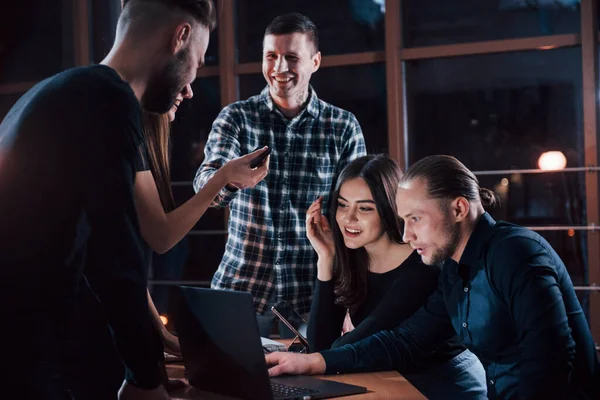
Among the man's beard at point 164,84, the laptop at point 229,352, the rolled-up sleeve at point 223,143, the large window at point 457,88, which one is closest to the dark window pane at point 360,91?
the large window at point 457,88

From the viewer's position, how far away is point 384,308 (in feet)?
6.91

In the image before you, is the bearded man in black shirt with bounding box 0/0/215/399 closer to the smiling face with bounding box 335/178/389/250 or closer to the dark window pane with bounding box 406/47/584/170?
the smiling face with bounding box 335/178/389/250

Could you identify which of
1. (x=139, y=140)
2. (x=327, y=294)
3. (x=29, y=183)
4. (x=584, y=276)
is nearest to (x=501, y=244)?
(x=327, y=294)

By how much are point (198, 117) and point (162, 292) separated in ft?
4.04

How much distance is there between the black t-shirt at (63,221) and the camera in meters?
0.99

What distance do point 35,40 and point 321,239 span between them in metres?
4.00

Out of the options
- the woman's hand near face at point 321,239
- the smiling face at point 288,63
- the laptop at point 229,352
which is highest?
the smiling face at point 288,63

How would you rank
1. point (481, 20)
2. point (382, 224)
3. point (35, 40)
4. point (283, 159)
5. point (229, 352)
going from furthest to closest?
point (35, 40) → point (481, 20) → point (283, 159) → point (382, 224) → point (229, 352)

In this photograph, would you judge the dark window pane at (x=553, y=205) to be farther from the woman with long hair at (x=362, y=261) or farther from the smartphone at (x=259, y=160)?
the smartphone at (x=259, y=160)

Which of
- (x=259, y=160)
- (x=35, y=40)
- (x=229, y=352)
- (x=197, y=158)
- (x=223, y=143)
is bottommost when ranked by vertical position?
(x=229, y=352)

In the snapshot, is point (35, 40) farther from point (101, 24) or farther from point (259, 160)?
point (259, 160)

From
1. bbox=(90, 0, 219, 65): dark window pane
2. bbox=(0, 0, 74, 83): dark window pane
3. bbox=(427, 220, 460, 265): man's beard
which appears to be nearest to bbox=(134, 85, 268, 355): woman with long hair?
bbox=(427, 220, 460, 265): man's beard

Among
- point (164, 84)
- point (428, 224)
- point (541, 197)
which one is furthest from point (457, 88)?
point (164, 84)

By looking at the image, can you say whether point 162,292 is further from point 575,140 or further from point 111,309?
point 111,309
